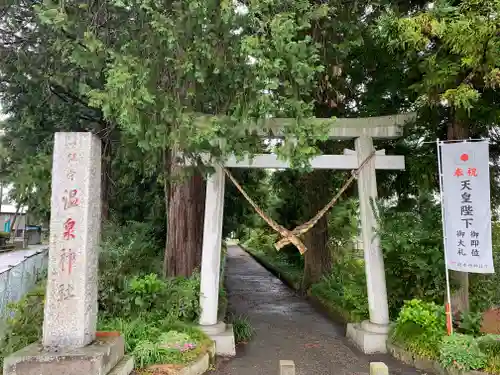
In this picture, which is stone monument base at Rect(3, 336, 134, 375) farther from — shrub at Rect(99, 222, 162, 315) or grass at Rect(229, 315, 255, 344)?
grass at Rect(229, 315, 255, 344)

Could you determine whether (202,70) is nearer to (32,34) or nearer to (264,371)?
(264,371)

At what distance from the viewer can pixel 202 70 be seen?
5059mm

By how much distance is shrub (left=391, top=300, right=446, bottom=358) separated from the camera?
5.95 m

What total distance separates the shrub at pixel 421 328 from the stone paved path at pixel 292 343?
350 mm

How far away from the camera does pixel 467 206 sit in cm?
577

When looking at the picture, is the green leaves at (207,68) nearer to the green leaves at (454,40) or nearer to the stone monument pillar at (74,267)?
the stone monument pillar at (74,267)

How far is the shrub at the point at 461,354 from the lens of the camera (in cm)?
508

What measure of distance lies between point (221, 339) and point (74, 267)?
2.97 metres

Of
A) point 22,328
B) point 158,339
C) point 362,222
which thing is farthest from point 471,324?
point 22,328

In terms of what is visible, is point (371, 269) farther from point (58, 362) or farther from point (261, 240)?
point (261, 240)

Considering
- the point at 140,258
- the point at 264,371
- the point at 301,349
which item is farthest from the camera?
the point at 140,258

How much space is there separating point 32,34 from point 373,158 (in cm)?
732

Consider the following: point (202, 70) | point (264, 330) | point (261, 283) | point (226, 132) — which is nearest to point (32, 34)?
point (202, 70)

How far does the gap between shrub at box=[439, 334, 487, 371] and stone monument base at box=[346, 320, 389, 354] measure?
1.31 m
